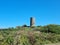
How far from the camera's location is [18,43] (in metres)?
15.2

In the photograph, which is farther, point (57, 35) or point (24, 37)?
point (57, 35)

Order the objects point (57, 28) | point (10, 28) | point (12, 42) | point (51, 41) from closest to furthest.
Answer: point (12, 42), point (51, 41), point (57, 28), point (10, 28)

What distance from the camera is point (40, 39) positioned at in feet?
52.3

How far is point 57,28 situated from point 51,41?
191 cm

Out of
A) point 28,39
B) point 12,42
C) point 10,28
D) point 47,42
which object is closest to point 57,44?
point 47,42

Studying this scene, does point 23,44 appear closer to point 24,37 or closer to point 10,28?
point 24,37

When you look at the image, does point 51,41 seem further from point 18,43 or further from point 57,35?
point 18,43

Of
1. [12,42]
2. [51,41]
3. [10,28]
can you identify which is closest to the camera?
[12,42]

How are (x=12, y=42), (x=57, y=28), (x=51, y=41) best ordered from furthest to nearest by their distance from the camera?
(x=57, y=28) → (x=51, y=41) → (x=12, y=42)

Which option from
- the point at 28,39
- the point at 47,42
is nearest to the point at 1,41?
the point at 28,39

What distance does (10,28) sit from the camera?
2041 centimetres

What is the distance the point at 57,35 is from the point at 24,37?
284 centimetres

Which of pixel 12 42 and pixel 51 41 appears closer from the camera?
pixel 12 42

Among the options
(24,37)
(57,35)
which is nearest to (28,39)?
(24,37)
